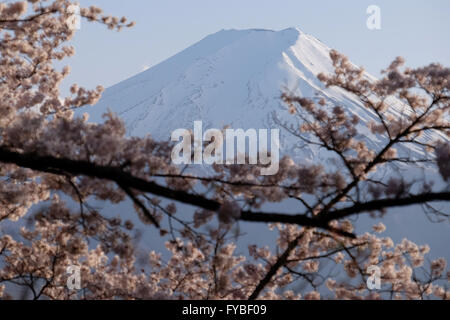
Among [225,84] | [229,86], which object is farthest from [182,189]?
[225,84]

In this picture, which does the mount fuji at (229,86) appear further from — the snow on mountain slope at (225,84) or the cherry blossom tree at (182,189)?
the cherry blossom tree at (182,189)

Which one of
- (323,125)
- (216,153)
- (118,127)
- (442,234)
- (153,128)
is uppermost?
(153,128)

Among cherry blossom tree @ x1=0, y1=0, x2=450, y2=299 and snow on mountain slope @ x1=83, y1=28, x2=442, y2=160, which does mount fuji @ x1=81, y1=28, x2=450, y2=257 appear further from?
cherry blossom tree @ x1=0, y1=0, x2=450, y2=299

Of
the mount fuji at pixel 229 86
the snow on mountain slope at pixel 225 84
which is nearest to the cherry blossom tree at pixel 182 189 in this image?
the mount fuji at pixel 229 86

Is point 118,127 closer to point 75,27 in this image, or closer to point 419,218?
point 75,27

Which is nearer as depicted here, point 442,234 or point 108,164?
point 108,164

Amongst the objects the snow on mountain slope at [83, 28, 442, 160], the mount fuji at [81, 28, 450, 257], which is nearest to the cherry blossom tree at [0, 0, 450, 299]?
the mount fuji at [81, 28, 450, 257]
